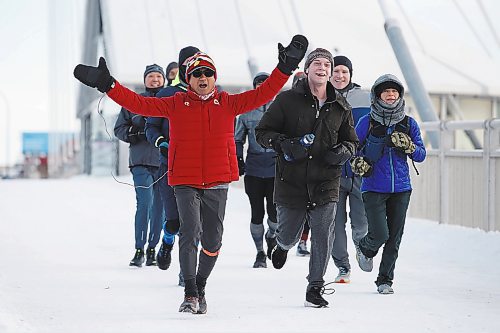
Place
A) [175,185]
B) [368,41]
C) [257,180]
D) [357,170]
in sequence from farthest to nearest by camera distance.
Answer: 1. [368,41]
2. [257,180]
3. [357,170]
4. [175,185]

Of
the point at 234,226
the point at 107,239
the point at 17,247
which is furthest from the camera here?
the point at 234,226

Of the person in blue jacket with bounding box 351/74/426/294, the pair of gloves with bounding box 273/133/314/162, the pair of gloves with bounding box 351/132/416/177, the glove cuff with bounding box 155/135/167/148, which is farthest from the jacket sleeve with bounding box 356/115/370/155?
the glove cuff with bounding box 155/135/167/148

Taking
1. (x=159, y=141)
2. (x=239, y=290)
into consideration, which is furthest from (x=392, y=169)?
(x=159, y=141)

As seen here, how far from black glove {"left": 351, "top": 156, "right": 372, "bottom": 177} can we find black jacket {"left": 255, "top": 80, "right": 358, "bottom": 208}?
36cm

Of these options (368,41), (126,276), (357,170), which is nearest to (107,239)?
(126,276)

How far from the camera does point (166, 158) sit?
7.78 metres

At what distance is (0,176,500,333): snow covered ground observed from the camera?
584cm

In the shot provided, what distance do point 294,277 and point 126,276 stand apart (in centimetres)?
134

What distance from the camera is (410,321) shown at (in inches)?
234

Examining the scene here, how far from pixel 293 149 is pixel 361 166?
2.54ft

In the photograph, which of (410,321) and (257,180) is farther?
(257,180)

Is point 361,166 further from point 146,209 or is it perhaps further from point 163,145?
point 146,209

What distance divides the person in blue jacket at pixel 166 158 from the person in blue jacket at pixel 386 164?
1347mm

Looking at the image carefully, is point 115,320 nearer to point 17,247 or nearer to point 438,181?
point 17,247
